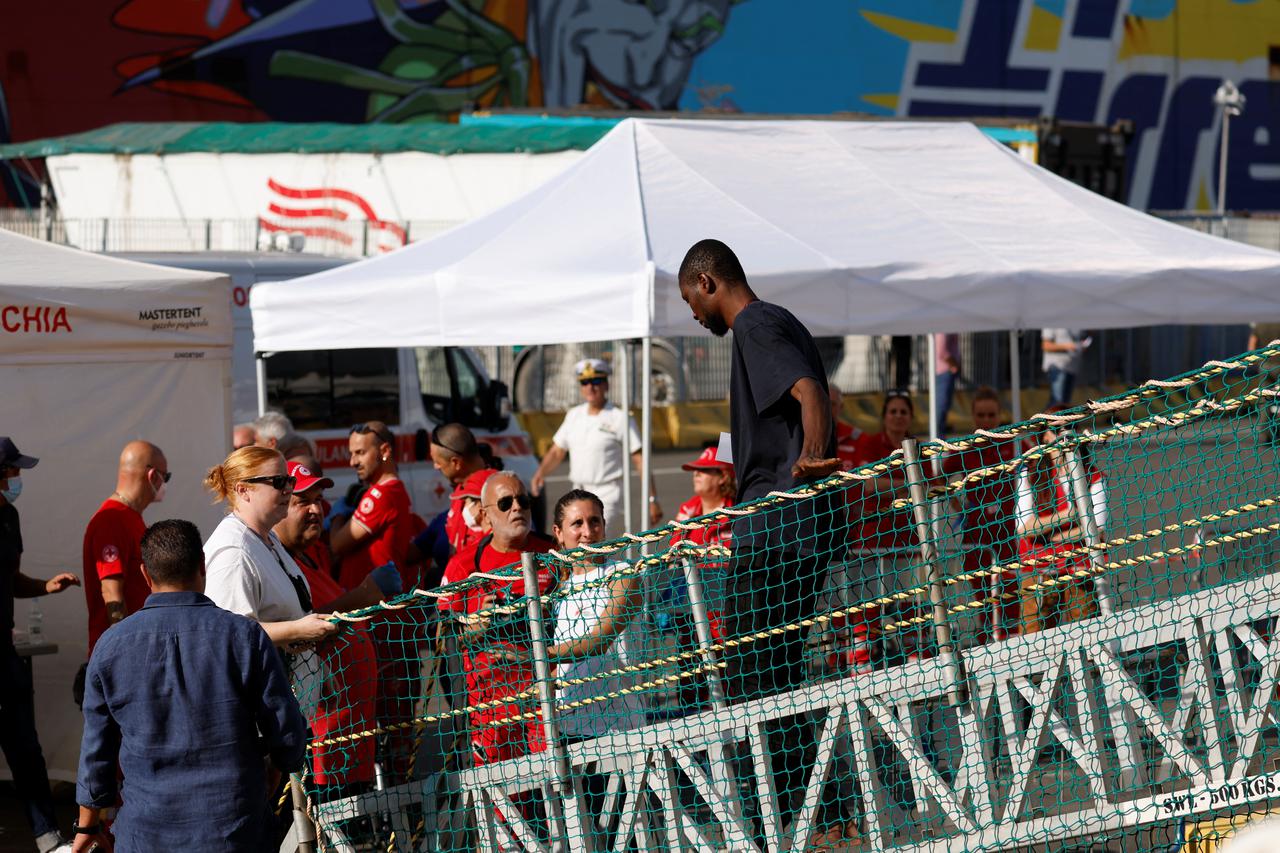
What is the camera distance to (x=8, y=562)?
651cm

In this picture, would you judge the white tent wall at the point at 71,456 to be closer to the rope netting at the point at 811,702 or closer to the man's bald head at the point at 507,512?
the man's bald head at the point at 507,512

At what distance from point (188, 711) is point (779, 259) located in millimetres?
4376

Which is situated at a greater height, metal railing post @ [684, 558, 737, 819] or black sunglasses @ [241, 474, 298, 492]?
black sunglasses @ [241, 474, 298, 492]

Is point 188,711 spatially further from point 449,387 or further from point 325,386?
point 449,387

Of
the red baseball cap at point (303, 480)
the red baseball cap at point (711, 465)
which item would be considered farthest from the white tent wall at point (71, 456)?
the red baseball cap at point (711, 465)

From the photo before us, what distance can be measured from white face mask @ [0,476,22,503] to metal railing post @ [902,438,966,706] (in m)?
3.81

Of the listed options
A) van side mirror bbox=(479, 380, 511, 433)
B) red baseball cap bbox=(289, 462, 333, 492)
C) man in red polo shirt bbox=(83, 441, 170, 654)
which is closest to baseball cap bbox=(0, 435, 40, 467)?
man in red polo shirt bbox=(83, 441, 170, 654)

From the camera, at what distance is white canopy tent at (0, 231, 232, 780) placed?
714 centimetres

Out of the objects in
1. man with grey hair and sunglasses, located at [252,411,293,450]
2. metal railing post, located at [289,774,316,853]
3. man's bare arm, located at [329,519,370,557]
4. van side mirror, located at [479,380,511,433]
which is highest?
van side mirror, located at [479,380,511,433]

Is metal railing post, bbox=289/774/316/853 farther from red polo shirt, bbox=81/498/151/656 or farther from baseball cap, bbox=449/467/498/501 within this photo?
baseball cap, bbox=449/467/498/501

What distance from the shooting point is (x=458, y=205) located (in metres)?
16.8

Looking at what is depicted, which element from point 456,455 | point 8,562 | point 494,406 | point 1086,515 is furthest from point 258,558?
point 494,406

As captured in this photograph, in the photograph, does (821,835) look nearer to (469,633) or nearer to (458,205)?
(469,633)

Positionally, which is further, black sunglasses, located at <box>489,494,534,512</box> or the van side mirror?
the van side mirror
